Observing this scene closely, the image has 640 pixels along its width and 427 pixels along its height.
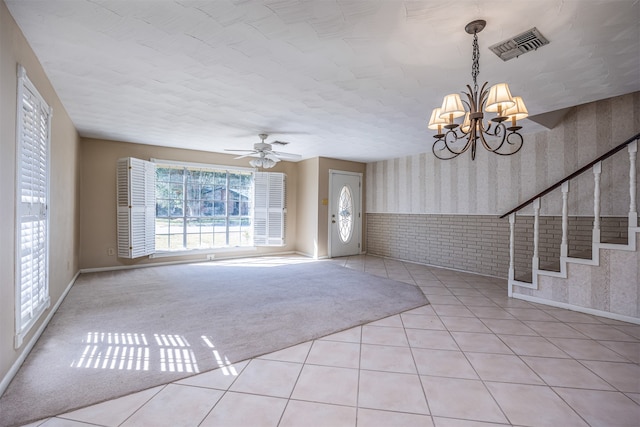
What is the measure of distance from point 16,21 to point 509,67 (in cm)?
373

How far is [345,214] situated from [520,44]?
17.1ft

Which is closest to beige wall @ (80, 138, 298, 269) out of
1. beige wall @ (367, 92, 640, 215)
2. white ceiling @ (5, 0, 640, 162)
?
white ceiling @ (5, 0, 640, 162)

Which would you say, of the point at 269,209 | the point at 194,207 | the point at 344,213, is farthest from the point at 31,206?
the point at 344,213

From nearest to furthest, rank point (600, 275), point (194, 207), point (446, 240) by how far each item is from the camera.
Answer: point (600, 275) < point (446, 240) < point (194, 207)

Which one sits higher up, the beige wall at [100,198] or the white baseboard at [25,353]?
the beige wall at [100,198]

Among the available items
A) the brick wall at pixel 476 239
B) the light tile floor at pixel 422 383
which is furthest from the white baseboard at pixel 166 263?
the light tile floor at pixel 422 383

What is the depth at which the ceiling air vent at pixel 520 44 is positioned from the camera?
6.67 ft

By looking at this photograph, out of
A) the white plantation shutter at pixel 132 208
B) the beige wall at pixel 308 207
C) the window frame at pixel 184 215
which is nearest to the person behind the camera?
the white plantation shutter at pixel 132 208

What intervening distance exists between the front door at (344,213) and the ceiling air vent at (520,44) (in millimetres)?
4714

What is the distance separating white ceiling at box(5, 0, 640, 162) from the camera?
6.05ft

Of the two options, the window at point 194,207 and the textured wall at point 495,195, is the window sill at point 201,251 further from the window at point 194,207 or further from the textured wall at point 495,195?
the textured wall at point 495,195

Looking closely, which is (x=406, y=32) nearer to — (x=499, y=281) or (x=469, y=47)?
(x=469, y=47)

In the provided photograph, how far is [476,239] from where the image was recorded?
5262 mm

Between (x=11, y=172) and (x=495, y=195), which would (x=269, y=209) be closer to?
(x=495, y=195)
